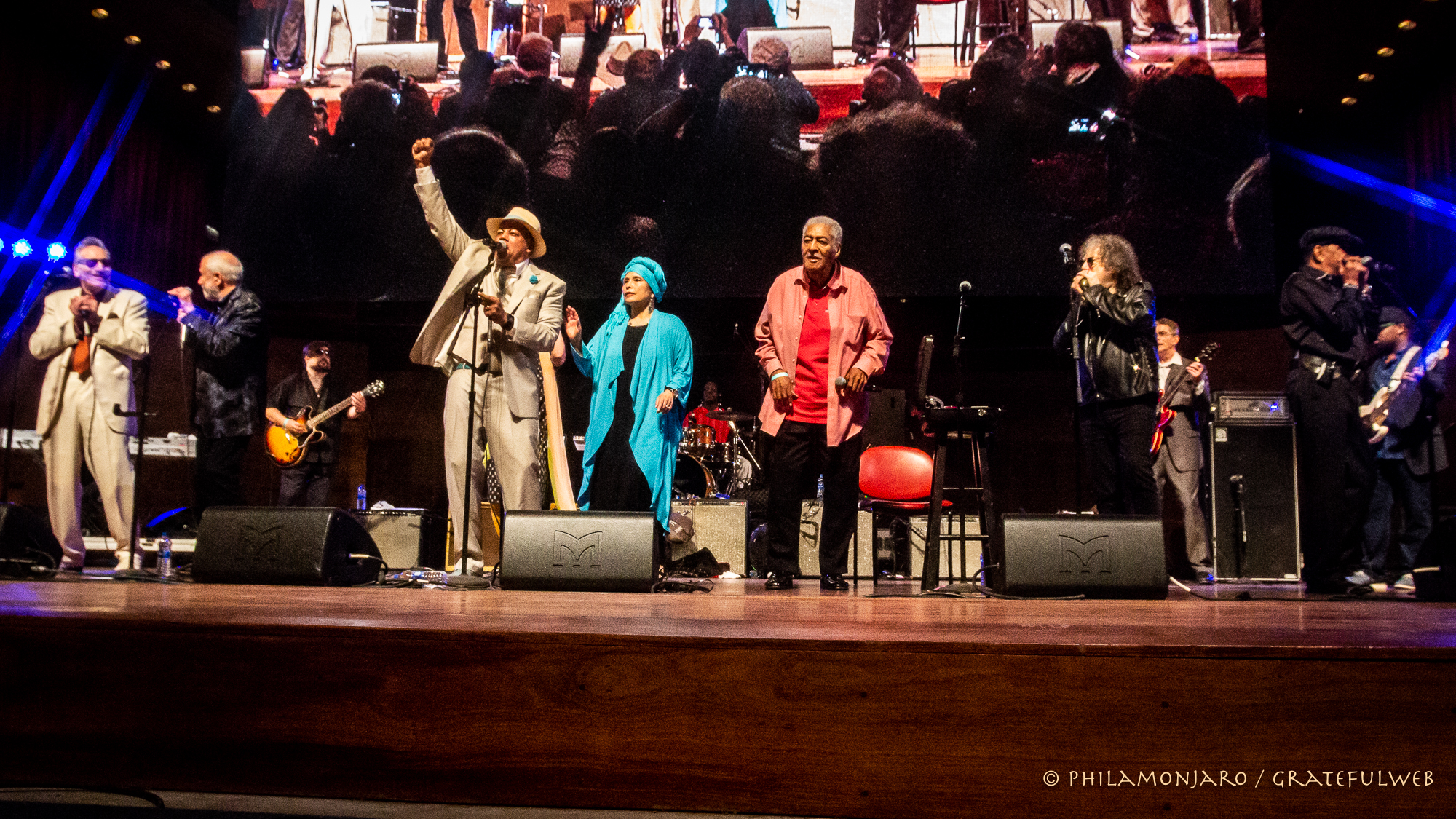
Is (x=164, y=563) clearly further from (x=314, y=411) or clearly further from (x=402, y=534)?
(x=314, y=411)

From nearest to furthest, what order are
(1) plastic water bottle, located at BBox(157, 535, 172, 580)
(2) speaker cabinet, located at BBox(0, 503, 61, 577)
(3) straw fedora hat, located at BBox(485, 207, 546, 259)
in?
1. (2) speaker cabinet, located at BBox(0, 503, 61, 577)
2. (1) plastic water bottle, located at BBox(157, 535, 172, 580)
3. (3) straw fedora hat, located at BBox(485, 207, 546, 259)

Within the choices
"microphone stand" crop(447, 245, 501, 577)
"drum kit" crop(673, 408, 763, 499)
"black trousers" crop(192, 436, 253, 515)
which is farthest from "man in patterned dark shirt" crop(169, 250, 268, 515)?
"drum kit" crop(673, 408, 763, 499)

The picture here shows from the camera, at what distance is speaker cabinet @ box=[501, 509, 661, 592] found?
3289mm

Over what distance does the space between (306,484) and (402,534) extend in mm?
1179

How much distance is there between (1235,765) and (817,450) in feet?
9.44

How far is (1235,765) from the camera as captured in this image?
143 centimetres

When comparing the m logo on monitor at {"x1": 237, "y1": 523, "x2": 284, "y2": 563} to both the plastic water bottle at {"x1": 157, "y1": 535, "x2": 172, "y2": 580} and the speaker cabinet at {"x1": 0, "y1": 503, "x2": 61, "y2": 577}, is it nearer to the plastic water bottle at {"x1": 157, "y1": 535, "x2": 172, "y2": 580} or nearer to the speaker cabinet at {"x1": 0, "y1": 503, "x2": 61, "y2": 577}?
the plastic water bottle at {"x1": 157, "y1": 535, "x2": 172, "y2": 580}

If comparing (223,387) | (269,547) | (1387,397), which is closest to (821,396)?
(269,547)

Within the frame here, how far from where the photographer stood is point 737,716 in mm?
1489

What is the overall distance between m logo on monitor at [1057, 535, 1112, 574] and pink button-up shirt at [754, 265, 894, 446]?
122 cm

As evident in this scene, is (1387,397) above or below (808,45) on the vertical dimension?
below

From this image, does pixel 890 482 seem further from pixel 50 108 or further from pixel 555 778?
pixel 50 108

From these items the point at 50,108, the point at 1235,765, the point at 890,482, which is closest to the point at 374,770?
the point at 1235,765

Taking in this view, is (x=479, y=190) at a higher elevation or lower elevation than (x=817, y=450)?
higher
